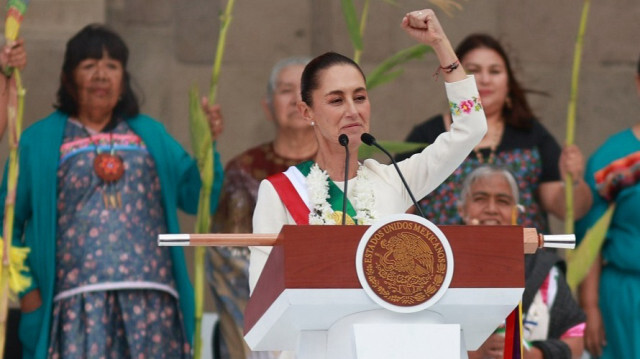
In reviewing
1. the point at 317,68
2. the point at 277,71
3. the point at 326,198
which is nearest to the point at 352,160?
the point at 326,198

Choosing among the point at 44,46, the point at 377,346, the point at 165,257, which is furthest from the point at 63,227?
the point at 377,346

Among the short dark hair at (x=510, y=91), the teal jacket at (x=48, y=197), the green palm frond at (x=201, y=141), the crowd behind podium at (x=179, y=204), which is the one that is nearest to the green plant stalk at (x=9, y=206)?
the crowd behind podium at (x=179, y=204)

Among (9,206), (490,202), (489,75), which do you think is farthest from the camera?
(489,75)

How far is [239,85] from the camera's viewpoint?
7.08 metres

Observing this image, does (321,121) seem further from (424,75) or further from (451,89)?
(424,75)

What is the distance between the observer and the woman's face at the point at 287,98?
19.5ft

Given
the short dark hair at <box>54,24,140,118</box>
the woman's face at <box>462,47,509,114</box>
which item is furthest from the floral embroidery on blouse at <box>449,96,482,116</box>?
the short dark hair at <box>54,24,140,118</box>

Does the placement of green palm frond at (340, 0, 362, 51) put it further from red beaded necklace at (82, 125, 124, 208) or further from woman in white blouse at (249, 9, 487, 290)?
woman in white blouse at (249, 9, 487, 290)

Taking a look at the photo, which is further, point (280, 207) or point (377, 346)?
point (280, 207)

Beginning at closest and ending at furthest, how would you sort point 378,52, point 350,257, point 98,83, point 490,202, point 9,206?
point 350,257 → point 9,206 → point 490,202 → point 98,83 → point 378,52

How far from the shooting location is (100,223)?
210 inches

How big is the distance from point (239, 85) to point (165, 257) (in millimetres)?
1801

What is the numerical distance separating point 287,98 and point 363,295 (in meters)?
3.17

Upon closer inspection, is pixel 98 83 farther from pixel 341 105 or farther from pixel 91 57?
pixel 341 105
